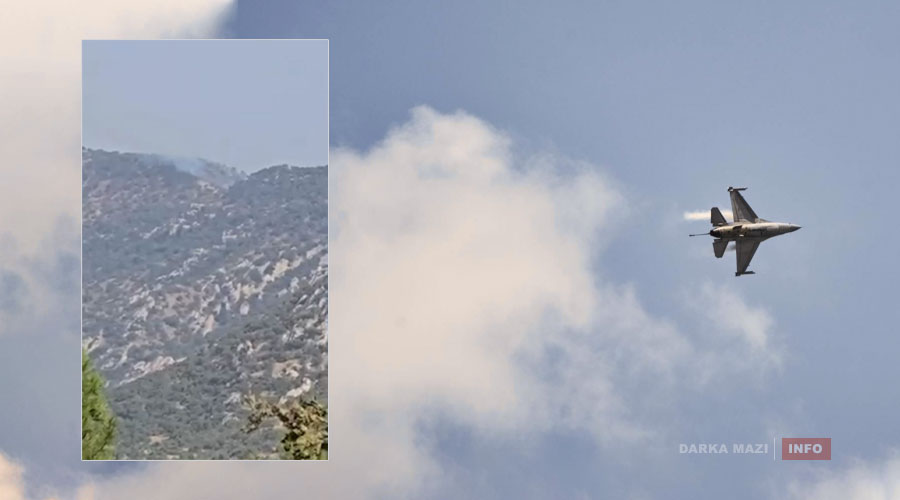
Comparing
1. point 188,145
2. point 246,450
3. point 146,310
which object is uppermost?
point 188,145

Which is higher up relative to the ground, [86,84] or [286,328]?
[86,84]

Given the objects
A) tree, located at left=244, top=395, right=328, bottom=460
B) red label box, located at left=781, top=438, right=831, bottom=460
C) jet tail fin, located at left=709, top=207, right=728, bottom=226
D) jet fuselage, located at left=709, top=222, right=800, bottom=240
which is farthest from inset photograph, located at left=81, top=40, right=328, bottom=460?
red label box, located at left=781, top=438, right=831, bottom=460

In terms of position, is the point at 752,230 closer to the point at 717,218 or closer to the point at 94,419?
the point at 717,218

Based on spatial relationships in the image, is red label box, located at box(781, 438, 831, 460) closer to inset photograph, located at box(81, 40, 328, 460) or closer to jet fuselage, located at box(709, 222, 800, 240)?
jet fuselage, located at box(709, 222, 800, 240)

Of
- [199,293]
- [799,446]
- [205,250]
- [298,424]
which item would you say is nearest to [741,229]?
[799,446]

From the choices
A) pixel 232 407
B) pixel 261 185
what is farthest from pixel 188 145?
pixel 232 407

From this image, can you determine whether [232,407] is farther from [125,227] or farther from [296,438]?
[125,227]
